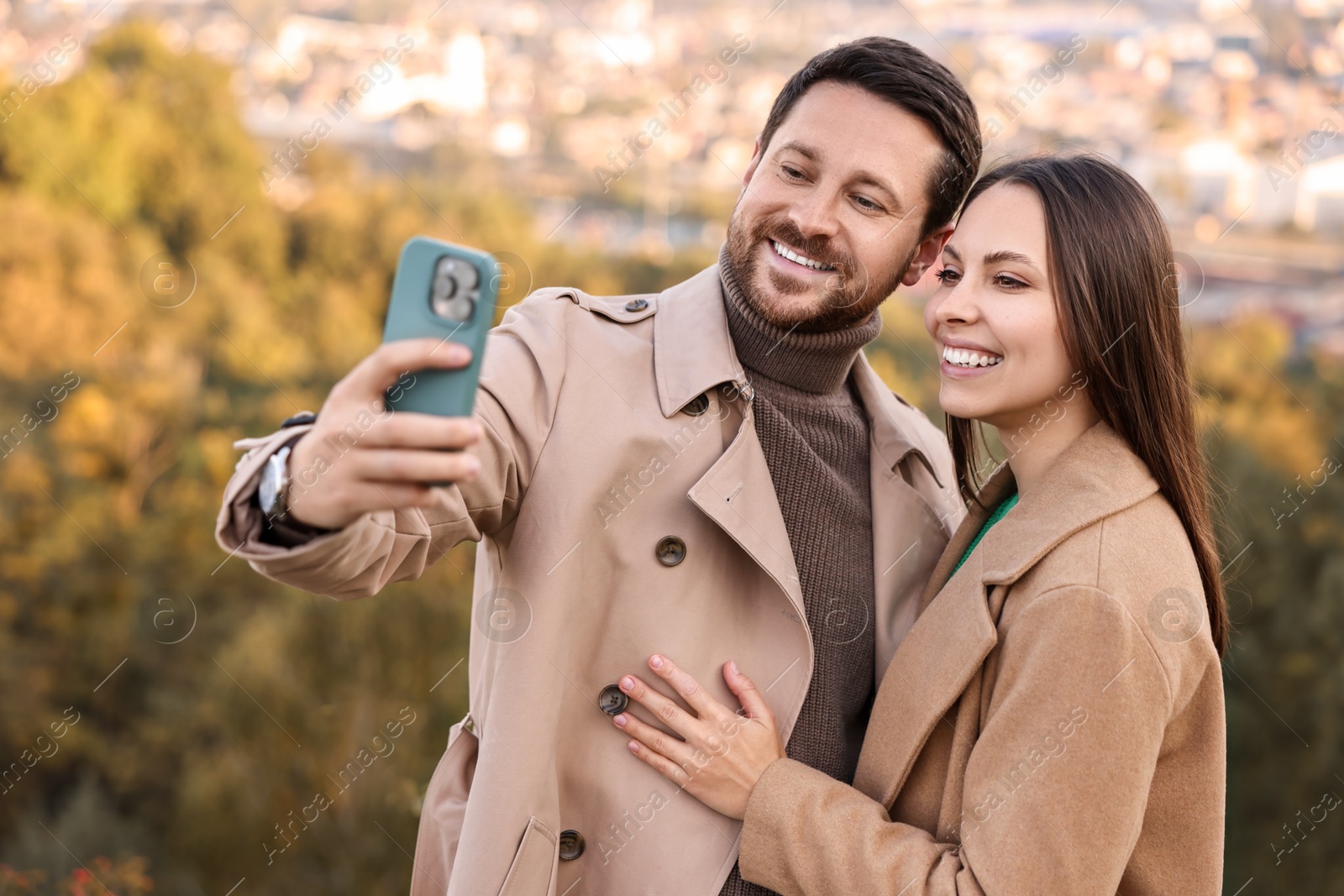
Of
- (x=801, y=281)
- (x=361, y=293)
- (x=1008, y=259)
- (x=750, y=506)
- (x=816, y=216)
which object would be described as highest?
(x=816, y=216)

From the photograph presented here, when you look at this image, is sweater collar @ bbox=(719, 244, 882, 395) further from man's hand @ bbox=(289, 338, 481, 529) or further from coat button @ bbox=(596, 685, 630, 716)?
man's hand @ bbox=(289, 338, 481, 529)

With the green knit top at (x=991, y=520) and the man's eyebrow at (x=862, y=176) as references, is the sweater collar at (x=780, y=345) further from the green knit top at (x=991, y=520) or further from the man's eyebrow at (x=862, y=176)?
the green knit top at (x=991, y=520)

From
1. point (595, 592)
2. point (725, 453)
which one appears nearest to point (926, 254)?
point (725, 453)

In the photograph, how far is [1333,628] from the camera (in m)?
18.5

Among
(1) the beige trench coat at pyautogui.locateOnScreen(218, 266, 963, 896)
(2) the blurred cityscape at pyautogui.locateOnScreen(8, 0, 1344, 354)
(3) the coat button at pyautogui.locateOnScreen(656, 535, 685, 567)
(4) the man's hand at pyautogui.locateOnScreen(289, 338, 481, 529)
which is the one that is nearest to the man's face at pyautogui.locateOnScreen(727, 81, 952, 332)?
(1) the beige trench coat at pyautogui.locateOnScreen(218, 266, 963, 896)

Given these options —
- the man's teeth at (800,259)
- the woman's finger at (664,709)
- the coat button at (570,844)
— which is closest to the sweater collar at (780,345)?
the man's teeth at (800,259)

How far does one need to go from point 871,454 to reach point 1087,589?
93 cm

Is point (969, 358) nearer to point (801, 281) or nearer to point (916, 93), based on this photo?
point (801, 281)

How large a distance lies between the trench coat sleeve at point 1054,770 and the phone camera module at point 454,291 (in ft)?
4.00

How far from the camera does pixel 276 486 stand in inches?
68.0

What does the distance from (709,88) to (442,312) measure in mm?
36804

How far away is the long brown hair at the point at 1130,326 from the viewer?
2418mm

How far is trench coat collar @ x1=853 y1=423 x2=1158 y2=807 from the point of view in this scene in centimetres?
229

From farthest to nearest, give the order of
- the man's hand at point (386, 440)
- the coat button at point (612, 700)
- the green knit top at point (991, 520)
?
the green knit top at point (991, 520) → the coat button at point (612, 700) → the man's hand at point (386, 440)
